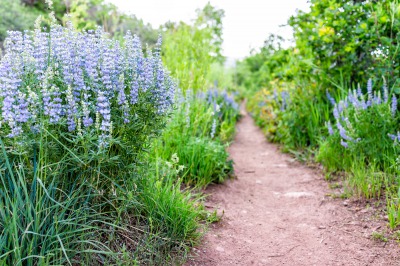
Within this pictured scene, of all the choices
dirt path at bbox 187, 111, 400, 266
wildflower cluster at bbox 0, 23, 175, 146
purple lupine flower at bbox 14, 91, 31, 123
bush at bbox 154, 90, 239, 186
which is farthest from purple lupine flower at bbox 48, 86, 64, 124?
bush at bbox 154, 90, 239, 186

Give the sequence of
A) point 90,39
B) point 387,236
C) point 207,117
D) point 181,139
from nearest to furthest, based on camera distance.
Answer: point 90,39 < point 387,236 < point 181,139 < point 207,117

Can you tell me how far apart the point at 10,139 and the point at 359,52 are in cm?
457

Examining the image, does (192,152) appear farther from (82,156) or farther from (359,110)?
(82,156)

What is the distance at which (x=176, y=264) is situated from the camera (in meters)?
2.66

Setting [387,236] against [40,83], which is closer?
[40,83]

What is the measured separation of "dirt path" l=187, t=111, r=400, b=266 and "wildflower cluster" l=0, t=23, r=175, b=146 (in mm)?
1224

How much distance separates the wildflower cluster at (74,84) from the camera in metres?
2.18

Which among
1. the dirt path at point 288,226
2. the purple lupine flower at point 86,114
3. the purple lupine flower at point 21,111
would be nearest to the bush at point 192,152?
the dirt path at point 288,226

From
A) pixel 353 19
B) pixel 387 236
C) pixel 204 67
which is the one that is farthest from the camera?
pixel 204 67

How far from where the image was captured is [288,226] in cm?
360

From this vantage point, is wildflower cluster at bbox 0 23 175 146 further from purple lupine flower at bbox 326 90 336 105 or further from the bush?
purple lupine flower at bbox 326 90 336 105

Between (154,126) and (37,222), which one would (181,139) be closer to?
(154,126)

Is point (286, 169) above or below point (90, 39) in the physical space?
below

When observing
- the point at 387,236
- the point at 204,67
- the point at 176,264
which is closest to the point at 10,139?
the point at 176,264
